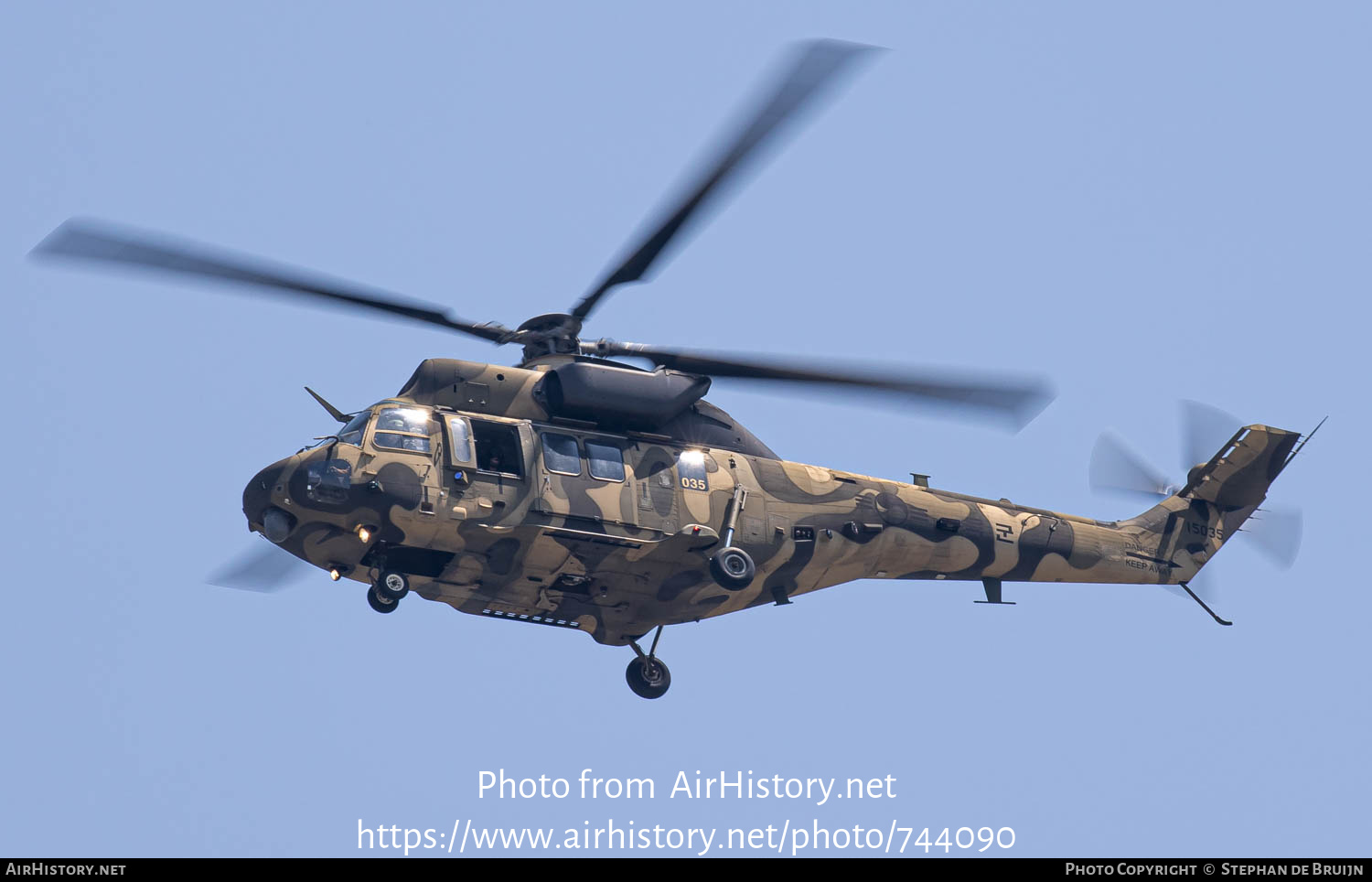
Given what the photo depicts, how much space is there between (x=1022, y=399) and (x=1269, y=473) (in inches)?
279

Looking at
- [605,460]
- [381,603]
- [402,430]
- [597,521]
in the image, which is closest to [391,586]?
[381,603]

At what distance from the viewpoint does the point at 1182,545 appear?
87.1 feet

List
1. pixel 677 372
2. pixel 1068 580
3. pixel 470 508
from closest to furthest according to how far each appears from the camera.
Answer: pixel 470 508
pixel 677 372
pixel 1068 580

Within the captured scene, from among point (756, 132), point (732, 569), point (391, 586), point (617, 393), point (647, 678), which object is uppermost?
point (756, 132)

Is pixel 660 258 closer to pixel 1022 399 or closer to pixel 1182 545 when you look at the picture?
pixel 1022 399

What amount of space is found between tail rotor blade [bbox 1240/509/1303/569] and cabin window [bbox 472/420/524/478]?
36.8 ft

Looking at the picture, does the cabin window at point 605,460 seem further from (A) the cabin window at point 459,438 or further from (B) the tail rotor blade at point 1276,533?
(B) the tail rotor blade at point 1276,533

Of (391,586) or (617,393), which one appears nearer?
(391,586)

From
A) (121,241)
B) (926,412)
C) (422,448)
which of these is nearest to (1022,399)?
(926,412)

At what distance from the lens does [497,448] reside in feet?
71.3

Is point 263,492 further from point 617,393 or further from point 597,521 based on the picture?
point 617,393

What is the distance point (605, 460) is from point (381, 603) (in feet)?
9.98

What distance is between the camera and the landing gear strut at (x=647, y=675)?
938 inches

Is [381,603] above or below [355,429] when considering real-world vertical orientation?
below
